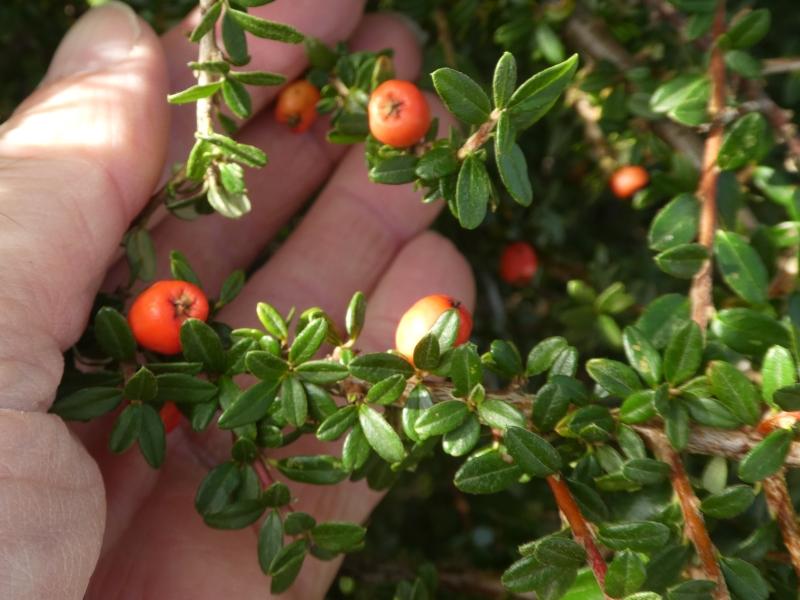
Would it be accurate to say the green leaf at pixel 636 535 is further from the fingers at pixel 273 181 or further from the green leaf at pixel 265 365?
the fingers at pixel 273 181

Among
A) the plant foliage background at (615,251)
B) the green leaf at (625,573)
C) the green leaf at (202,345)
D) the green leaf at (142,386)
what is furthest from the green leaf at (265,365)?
A: the green leaf at (625,573)

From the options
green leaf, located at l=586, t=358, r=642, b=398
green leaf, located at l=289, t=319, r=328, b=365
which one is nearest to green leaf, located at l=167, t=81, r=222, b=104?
green leaf, located at l=289, t=319, r=328, b=365

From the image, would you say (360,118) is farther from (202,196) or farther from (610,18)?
(610,18)

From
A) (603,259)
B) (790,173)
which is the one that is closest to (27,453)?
(603,259)

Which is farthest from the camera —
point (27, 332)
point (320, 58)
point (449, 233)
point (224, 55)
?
point (449, 233)

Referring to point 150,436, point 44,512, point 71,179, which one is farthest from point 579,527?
point 71,179

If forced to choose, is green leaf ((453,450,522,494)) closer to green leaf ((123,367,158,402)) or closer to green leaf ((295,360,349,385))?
green leaf ((295,360,349,385))

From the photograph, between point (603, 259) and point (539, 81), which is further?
point (603, 259)
